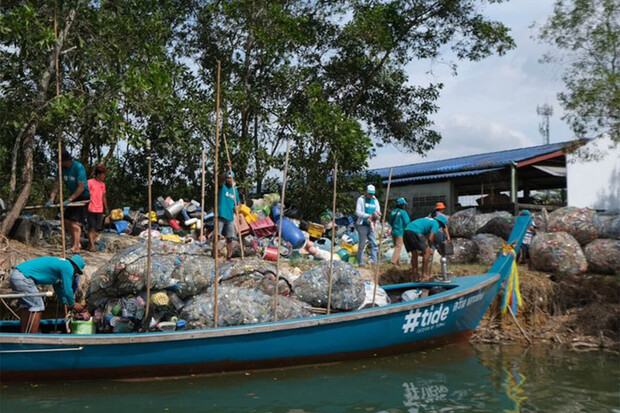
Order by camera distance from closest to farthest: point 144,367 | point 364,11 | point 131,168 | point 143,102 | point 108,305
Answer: point 144,367, point 108,305, point 143,102, point 364,11, point 131,168

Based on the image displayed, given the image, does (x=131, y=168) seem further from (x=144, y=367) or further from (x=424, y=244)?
(x=144, y=367)

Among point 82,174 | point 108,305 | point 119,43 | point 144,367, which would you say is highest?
point 119,43

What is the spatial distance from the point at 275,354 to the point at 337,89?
10.7m

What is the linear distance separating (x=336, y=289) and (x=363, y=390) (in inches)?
72.9

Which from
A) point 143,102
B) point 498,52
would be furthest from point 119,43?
point 498,52

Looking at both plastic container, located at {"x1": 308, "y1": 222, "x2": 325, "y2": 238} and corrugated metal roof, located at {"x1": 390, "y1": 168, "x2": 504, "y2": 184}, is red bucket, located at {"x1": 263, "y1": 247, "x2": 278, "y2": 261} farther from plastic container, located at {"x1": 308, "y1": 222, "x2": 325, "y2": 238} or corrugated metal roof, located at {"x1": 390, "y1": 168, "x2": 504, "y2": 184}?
corrugated metal roof, located at {"x1": 390, "y1": 168, "x2": 504, "y2": 184}

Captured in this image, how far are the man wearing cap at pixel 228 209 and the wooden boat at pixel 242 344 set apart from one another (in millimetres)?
2926

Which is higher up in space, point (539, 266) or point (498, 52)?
point (498, 52)

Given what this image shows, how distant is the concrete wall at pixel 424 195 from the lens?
18.3 metres

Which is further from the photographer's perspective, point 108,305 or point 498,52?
point 498,52

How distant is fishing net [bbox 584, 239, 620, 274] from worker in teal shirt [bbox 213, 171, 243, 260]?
21.0 feet

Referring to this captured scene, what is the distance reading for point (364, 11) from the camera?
50.5 ft

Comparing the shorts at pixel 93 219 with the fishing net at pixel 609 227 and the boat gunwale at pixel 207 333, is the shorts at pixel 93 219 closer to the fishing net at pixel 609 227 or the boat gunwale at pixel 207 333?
the boat gunwale at pixel 207 333

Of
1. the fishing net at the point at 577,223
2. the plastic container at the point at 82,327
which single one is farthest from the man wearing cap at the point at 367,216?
the plastic container at the point at 82,327
